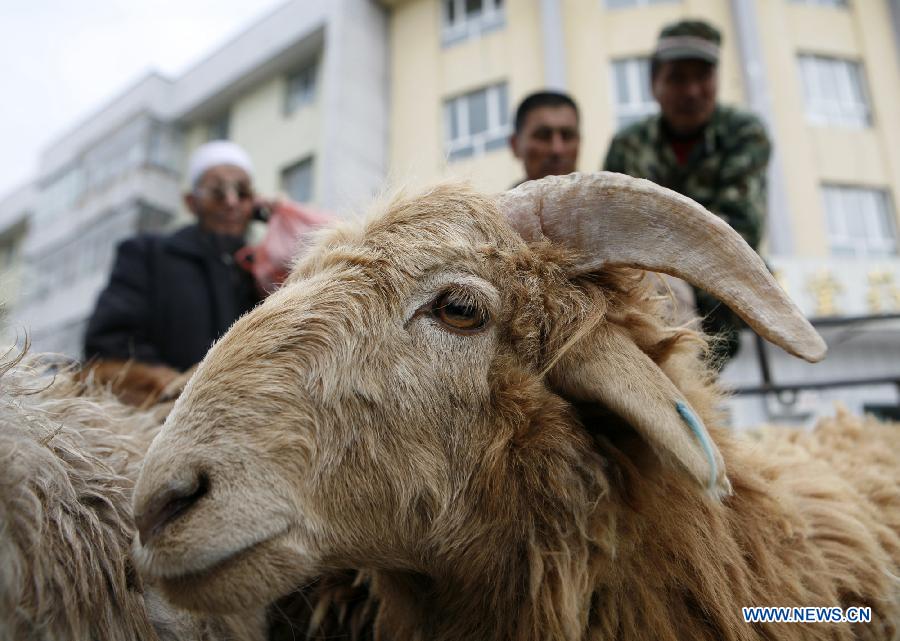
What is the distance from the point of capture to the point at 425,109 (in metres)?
19.9

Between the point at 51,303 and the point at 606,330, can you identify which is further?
the point at 51,303

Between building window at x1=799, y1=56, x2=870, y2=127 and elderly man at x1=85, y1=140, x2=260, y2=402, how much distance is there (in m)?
17.6

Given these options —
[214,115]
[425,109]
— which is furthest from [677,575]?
[214,115]

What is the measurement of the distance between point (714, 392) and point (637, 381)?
71 cm

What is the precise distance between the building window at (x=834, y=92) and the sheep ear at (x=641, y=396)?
18717 mm

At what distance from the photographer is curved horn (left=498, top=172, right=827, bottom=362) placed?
165cm

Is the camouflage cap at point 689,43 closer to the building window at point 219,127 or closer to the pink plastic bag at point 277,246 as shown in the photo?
the pink plastic bag at point 277,246

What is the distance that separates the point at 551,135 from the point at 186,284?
2.78 metres

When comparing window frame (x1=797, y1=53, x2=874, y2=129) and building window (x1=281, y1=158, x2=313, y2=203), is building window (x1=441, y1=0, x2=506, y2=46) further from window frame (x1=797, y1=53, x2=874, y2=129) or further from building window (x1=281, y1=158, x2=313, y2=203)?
window frame (x1=797, y1=53, x2=874, y2=129)

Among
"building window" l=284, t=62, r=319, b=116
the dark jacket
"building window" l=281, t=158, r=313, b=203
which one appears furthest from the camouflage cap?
"building window" l=284, t=62, r=319, b=116

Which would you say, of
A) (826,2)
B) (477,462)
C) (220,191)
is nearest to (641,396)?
(477,462)

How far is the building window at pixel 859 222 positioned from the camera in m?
16.3

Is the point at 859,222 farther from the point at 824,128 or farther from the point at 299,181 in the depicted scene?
the point at 299,181

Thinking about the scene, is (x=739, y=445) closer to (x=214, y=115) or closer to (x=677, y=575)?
(x=677, y=575)
